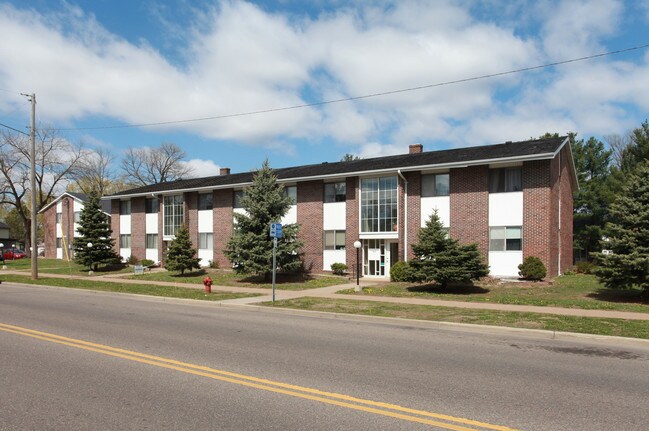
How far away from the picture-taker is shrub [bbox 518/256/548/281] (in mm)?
21625

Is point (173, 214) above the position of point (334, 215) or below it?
above

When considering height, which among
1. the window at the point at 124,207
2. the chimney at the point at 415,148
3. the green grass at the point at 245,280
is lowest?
the green grass at the point at 245,280

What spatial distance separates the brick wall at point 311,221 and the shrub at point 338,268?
1.48m

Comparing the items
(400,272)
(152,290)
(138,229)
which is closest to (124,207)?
(138,229)

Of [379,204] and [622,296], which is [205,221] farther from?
[622,296]

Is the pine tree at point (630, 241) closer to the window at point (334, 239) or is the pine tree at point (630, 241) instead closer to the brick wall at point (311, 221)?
the window at point (334, 239)

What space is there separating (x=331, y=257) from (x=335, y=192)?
3.92m

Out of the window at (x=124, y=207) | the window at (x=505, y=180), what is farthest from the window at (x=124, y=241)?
the window at (x=505, y=180)

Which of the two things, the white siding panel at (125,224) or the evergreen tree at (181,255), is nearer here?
the evergreen tree at (181,255)

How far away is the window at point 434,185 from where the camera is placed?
25.2 meters

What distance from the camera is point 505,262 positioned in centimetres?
2322

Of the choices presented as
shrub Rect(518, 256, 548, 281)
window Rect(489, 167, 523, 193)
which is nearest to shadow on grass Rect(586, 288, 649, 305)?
shrub Rect(518, 256, 548, 281)

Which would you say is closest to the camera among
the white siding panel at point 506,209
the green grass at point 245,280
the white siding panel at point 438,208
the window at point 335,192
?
the white siding panel at point 506,209

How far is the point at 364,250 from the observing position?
90.8 ft
